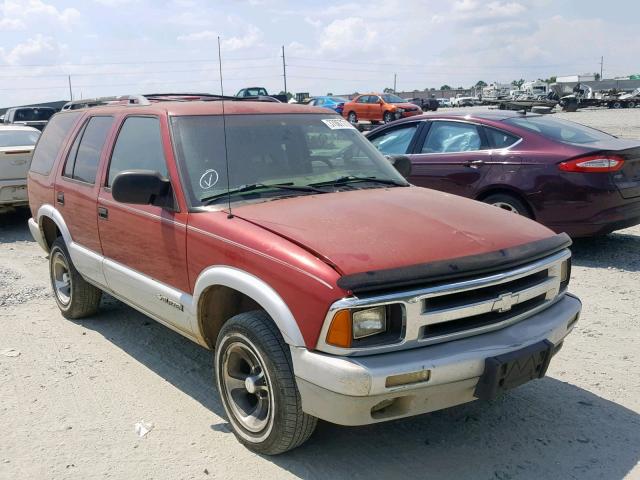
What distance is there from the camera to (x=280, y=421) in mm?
3139

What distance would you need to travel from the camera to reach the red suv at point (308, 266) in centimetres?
284

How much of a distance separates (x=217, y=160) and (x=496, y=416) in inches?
90.6

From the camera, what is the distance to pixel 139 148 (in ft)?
14.4

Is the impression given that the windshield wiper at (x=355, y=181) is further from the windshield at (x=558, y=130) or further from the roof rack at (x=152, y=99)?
the windshield at (x=558, y=130)

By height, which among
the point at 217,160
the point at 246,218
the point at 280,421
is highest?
the point at 217,160

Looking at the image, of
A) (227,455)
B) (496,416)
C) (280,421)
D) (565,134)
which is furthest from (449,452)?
(565,134)

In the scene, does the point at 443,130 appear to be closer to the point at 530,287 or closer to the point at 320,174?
the point at 320,174

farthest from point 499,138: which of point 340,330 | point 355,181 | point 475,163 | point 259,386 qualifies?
point 340,330

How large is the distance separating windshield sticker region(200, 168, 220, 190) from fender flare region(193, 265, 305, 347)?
22.7 inches

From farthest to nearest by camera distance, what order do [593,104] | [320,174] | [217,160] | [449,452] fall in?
[593,104]
[320,174]
[217,160]
[449,452]

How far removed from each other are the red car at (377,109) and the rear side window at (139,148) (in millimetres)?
27516

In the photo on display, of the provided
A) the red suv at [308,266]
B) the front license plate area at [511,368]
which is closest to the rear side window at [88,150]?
the red suv at [308,266]

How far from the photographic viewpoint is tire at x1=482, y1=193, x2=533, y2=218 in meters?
6.95

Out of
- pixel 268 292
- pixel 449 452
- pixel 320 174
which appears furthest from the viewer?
pixel 320 174
